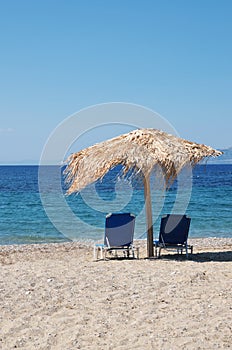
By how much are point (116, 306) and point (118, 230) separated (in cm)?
339

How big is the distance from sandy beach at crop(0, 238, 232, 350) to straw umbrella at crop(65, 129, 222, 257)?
61.9 inches

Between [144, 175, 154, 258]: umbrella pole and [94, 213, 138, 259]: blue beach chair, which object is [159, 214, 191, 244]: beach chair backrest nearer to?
[144, 175, 154, 258]: umbrella pole

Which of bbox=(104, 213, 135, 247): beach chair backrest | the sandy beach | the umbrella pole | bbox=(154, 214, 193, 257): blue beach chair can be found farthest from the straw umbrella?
the sandy beach

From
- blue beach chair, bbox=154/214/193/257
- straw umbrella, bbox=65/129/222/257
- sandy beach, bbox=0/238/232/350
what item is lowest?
sandy beach, bbox=0/238/232/350

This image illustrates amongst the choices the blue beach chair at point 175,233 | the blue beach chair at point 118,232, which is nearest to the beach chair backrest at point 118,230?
the blue beach chair at point 118,232

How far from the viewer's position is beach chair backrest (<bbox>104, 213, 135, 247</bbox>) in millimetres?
8484

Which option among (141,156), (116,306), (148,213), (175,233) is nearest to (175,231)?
(175,233)

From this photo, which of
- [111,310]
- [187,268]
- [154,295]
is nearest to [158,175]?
[187,268]

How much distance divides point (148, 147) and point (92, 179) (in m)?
1.09

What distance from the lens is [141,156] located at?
8.10m

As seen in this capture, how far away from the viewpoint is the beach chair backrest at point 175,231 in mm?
8648

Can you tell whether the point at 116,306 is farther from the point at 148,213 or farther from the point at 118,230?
the point at 148,213

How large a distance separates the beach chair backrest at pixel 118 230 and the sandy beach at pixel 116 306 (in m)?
0.86

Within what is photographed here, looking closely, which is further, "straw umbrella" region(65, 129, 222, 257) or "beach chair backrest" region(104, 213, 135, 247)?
"beach chair backrest" region(104, 213, 135, 247)
